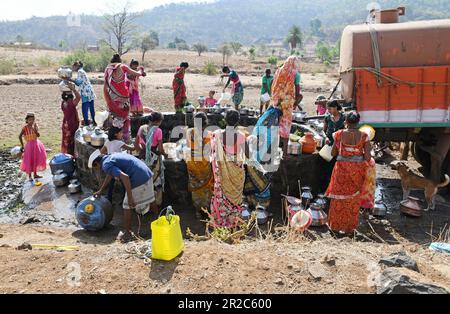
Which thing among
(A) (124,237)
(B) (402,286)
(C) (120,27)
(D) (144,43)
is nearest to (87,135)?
(A) (124,237)

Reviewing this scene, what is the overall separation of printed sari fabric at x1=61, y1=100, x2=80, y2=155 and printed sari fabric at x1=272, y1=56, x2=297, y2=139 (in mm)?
4066

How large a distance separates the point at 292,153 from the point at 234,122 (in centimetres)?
206

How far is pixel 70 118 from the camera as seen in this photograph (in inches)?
335

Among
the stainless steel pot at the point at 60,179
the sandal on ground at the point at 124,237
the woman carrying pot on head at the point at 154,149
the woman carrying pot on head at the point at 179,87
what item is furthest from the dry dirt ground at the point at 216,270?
the woman carrying pot on head at the point at 179,87

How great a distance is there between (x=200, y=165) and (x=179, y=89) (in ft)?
13.2

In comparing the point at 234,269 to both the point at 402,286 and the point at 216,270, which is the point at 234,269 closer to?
the point at 216,270

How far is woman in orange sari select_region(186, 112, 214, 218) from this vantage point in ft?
20.5

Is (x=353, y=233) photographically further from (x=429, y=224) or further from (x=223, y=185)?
(x=223, y=185)

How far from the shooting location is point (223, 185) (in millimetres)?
5762

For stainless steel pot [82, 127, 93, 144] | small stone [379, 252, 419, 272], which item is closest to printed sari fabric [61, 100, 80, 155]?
stainless steel pot [82, 127, 93, 144]

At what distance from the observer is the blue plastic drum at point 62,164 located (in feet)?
26.1

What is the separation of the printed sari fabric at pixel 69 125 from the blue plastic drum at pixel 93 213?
2945 millimetres

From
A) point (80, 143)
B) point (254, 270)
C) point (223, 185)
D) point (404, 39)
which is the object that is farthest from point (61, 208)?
point (404, 39)
